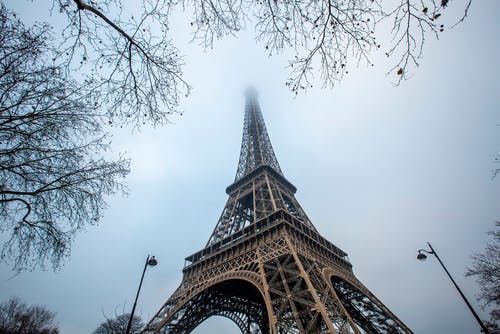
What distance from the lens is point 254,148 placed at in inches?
1633

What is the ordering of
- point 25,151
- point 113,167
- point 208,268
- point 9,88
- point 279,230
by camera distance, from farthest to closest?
point 208,268, point 279,230, point 113,167, point 25,151, point 9,88

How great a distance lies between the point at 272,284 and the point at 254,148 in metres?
27.8

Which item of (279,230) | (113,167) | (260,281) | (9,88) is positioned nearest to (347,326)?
(260,281)

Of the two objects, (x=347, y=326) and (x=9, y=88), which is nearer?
(x=9, y=88)

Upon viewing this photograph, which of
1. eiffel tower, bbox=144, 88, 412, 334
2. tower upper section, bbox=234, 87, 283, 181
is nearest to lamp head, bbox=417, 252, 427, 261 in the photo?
eiffel tower, bbox=144, 88, 412, 334

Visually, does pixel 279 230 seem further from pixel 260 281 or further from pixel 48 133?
pixel 48 133

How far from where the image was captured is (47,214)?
610 centimetres

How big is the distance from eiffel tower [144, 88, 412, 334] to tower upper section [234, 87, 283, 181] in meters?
7.48

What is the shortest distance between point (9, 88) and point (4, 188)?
2202 mm

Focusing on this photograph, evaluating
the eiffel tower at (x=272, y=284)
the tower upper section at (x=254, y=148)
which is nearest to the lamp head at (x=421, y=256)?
the eiffel tower at (x=272, y=284)

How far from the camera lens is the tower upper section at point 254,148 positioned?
3701cm

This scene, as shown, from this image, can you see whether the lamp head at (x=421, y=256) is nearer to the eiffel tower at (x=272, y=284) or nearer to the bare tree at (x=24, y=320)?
the eiffel tower at (x=272, y=284)

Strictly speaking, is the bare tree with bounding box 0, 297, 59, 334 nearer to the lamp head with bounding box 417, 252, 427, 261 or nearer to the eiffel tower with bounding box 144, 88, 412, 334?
the eiffel tower with bounding box 144, 88, 412, 334

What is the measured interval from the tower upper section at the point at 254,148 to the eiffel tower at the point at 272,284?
7484 mm
